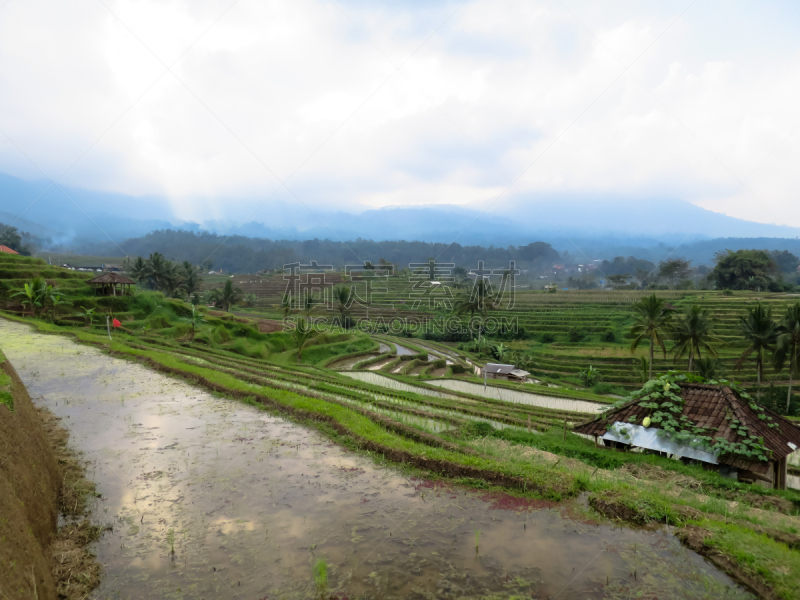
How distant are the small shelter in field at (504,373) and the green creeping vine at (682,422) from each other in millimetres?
21223

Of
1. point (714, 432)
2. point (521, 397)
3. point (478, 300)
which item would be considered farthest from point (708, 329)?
point (714, 432)

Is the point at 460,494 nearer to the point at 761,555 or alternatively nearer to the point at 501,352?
the point at 761,555

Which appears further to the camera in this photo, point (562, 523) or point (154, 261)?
point (154, 261)

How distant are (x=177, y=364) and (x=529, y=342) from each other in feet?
122

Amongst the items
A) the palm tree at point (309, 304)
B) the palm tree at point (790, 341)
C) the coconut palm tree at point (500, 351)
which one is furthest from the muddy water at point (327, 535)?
the palm tree at point (309, 304)

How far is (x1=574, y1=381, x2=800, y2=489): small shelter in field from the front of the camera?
895 centimetres

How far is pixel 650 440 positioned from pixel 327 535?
7.84m

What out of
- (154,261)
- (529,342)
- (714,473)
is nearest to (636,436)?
(714,473)

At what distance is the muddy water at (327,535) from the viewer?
4.92 metres

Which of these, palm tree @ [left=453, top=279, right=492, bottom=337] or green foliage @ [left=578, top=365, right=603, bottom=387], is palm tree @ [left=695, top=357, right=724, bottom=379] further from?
palm tree @ [left=453, top=279, right=492, bottom=337]

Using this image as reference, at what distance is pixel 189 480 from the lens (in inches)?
297

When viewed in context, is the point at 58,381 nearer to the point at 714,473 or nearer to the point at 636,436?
the point at 636,436

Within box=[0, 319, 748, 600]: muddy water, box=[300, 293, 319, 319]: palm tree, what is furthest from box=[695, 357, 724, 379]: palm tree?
box=[300, 293, 319, 319]: palm tree

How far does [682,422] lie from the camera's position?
393 inches
